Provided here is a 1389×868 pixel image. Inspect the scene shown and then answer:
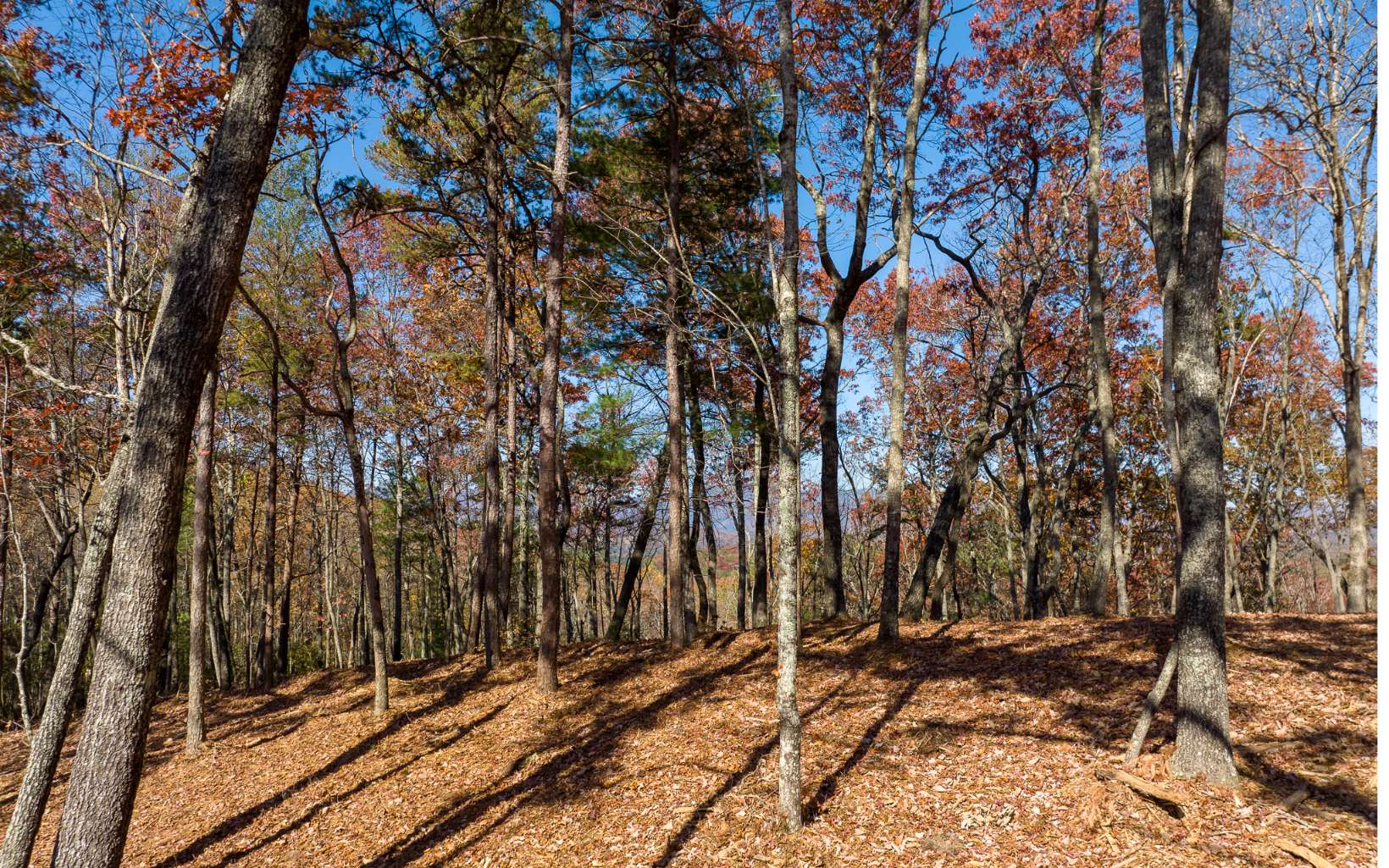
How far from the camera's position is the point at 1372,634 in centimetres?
699

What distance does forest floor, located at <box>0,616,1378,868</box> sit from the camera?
4.34 meters

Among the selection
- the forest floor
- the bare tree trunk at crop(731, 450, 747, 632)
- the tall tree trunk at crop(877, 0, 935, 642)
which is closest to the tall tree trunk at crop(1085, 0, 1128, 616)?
the forest floor

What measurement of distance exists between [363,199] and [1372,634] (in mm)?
14146

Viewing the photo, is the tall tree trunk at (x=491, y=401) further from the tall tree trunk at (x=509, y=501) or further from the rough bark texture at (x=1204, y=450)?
the rough bark texture at (x=1204, y=450)

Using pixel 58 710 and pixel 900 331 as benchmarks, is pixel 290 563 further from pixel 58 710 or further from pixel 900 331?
pixel 900 331

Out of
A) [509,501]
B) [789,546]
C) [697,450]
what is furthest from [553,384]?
[697,450]

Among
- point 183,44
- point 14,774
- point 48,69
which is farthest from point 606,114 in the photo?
point 14,774

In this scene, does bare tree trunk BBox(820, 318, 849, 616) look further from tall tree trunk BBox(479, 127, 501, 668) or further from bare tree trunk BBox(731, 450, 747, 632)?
tall tree trunk BBox(479, 127, 501, 668)

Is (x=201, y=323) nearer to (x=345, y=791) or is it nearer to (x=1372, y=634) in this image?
(x=345, y=791)

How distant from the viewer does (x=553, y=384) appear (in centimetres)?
895

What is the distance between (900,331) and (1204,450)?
399 cm

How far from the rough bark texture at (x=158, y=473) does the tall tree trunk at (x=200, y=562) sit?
570 centimetres

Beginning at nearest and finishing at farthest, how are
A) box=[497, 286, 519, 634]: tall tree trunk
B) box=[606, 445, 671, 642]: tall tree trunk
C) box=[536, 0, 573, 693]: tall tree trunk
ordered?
box=[536, 0, 573, 693]: tall tree trunk → box=[497, 286, 519, 634]: tall tree trunk → box=[606, 445, 671, 642]: tall tree trunk

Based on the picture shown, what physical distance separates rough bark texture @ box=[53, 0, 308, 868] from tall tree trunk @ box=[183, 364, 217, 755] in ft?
18.7
